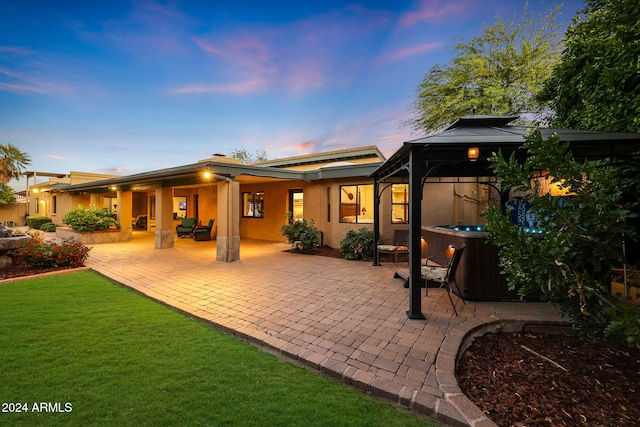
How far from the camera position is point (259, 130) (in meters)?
22.5

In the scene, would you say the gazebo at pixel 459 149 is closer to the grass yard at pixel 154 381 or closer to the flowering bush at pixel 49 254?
the grass yard at pixel 154 381

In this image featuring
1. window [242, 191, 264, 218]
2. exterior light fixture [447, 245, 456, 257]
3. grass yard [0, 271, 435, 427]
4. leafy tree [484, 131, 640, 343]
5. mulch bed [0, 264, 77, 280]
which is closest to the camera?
leafy tree [484, 131, 640, 343]

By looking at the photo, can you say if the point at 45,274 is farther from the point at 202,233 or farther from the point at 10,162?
the point at 10,162

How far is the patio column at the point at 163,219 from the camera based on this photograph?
10.2 m

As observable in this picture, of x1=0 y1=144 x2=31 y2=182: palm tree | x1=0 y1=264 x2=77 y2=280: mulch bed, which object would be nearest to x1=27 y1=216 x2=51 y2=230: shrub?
x1=0 y1=144 x2=31 y2=182: palm tree

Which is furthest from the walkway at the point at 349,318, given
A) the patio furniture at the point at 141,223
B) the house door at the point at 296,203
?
the patio furniture at the point at 141,223

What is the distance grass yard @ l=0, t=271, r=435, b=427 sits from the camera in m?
1.89

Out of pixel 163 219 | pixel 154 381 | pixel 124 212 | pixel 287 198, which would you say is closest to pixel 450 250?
pixel 154 381

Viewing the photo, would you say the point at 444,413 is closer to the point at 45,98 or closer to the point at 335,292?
the point at 335,292

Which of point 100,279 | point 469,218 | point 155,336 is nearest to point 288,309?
point 155,336

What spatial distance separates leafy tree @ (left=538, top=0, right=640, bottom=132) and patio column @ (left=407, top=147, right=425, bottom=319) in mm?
1896

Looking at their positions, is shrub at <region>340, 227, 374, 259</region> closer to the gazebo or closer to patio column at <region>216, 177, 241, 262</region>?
patio column at <region>216, 177, 241, 262</region>

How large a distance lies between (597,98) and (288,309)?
6588mm

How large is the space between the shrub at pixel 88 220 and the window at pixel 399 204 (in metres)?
13.0
